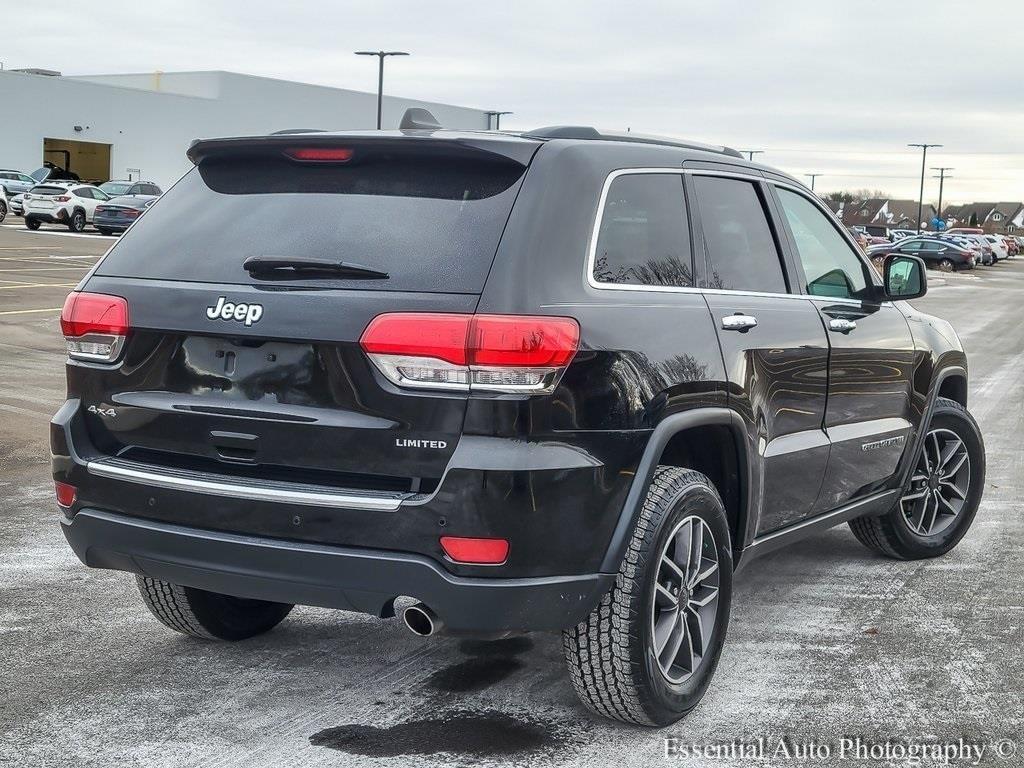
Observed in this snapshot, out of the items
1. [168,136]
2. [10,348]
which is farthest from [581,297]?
[168,136]

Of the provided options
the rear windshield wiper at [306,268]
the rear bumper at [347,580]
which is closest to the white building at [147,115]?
the rear windshield wiper at [306,268]

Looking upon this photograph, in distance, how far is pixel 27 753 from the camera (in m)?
3.83

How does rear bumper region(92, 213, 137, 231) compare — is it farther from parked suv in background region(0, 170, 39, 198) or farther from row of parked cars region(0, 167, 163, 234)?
parked suv in background region(0, 170, 39, 198)

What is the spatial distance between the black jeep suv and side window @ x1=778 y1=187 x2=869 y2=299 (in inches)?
28.0

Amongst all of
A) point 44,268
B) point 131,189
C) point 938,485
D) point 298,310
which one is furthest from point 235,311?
point 131,189

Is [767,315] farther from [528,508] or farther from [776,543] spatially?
[528,508]

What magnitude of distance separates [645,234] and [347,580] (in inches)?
58.8

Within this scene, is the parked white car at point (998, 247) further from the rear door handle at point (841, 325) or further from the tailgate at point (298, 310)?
the tailgate at point (298, 310)

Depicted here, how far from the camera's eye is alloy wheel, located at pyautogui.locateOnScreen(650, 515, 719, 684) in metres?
4.10

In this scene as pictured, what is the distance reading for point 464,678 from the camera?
14.9 feet

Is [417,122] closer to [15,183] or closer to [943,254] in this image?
[15,183]

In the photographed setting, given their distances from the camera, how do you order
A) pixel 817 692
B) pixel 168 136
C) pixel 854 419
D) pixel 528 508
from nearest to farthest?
pixel 528 508, pixel 817 692, pixel 854 419, pixel 168 136

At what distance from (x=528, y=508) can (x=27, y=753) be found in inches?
65.0

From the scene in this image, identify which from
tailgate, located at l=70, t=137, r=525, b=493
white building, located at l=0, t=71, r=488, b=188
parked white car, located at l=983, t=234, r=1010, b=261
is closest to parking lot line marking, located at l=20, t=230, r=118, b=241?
white building, located at l=0, t=71, r=488, b=188
